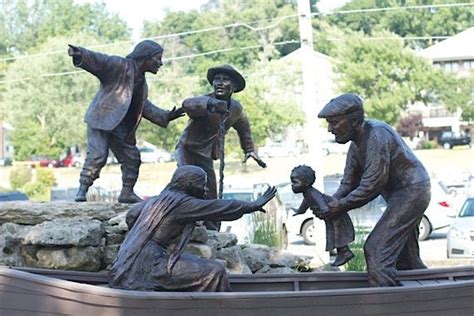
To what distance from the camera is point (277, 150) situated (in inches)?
1925

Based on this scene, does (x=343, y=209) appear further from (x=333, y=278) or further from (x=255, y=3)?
(x=255, y=3)

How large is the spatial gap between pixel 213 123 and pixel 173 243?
3661 mm

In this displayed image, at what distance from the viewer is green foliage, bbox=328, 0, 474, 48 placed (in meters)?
59.8

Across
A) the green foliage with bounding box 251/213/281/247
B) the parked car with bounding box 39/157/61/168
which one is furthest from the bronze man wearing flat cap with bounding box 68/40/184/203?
the parked car with bounding box 39/157/61/168

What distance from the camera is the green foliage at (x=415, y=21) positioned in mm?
59844

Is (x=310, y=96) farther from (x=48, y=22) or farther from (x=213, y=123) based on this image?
(x=48, y=22)

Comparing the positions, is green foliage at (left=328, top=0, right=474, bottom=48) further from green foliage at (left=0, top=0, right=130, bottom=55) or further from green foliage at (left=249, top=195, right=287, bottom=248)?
green foliage at (left=249, top=195, right=287, bottom=248)

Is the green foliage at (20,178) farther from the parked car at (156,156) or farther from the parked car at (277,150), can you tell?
the parked car at (277,150)

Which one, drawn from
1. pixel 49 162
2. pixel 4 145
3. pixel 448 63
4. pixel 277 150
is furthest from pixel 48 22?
pixel 448 63

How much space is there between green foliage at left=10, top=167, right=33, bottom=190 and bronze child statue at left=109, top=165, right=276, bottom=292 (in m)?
32.1

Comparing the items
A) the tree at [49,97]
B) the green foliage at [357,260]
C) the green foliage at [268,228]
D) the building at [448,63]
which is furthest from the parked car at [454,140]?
the green foliage at [357,260]

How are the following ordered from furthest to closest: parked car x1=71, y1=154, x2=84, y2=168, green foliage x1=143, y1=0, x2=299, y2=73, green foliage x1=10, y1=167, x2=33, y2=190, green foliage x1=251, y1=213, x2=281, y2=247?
1. green foliage x1=143, y1=0, x2=299, y2=73
2. parked car x1=71, y1=154, x2=84, y2=168
3. green foliage x1=10, y1=167, x2=33, y2=190
4. green foliage x1=251, y1=213, x2=281, y2=247

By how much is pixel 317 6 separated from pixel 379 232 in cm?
5324

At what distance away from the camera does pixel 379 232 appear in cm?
651
